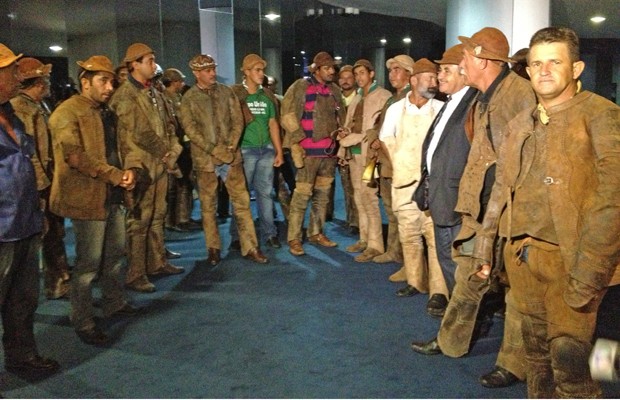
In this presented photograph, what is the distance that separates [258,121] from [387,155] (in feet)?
5.06

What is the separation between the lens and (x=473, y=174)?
136 inches

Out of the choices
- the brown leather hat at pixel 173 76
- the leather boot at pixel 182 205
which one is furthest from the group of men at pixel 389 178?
the brown leather hat at pixel 173 76

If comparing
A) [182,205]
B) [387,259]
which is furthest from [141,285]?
[182,205]

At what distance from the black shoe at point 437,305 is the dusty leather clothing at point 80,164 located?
8.02ft

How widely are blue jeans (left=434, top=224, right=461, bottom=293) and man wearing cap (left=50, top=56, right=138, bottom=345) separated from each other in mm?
2199

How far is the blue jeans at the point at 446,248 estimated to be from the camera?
4023 millimetres

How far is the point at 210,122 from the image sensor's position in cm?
619

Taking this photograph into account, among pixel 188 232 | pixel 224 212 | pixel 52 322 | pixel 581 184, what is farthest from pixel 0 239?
pixel 224 212

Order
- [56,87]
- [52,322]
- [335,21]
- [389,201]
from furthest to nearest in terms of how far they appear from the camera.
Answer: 1. [335,21]
2. [56,87]
3. [389,201]
4. [52,322]

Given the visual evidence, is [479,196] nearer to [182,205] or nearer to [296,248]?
[296,248]

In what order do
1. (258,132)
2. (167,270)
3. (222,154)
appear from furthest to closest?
(258,132) < (222,154) < (167,270)

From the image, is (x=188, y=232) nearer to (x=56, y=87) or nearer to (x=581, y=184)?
(x=56, y=87)

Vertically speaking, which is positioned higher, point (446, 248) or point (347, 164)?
point (347, 164)

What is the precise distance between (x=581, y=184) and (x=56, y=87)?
9280mm
